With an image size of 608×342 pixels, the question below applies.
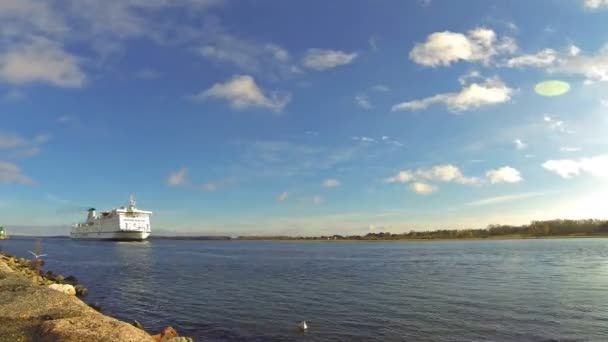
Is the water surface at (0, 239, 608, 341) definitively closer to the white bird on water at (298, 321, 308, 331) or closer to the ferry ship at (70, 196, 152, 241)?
the white bird on water at (298, 321, 308, 331)

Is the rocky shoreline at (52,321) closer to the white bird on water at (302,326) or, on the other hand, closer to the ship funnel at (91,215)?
the white bird on water at (302,326)

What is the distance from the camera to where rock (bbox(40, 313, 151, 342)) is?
12023mm

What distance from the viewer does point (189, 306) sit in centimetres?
2942

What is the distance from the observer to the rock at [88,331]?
12.0m

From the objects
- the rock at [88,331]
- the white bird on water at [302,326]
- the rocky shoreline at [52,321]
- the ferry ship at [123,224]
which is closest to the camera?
the rock at [88,331]

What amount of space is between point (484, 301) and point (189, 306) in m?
19.9

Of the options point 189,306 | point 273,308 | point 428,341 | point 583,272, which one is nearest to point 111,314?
point 189,306

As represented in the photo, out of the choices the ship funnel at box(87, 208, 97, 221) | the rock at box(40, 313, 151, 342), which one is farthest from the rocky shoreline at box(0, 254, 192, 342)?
the ship funnel at box(87, 208, 97, 221)

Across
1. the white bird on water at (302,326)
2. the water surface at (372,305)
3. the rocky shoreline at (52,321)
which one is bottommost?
the water surface at (372,305)

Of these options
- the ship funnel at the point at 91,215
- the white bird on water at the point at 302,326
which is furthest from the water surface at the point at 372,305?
the ship funnel at the point at 91,215

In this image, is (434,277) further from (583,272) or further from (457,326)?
(457,326)

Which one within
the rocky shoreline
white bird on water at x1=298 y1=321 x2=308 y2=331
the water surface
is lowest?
the water surface

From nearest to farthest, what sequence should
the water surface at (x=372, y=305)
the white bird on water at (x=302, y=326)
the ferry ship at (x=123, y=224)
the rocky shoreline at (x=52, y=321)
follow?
the rocky shoreline at (x=52, y=321), the water surface at (x=372, y=305), the white bird on water at (x=302, y=326), the ferry ship at (x=123, y=224)

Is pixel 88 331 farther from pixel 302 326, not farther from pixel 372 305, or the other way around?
pixel 372 305
